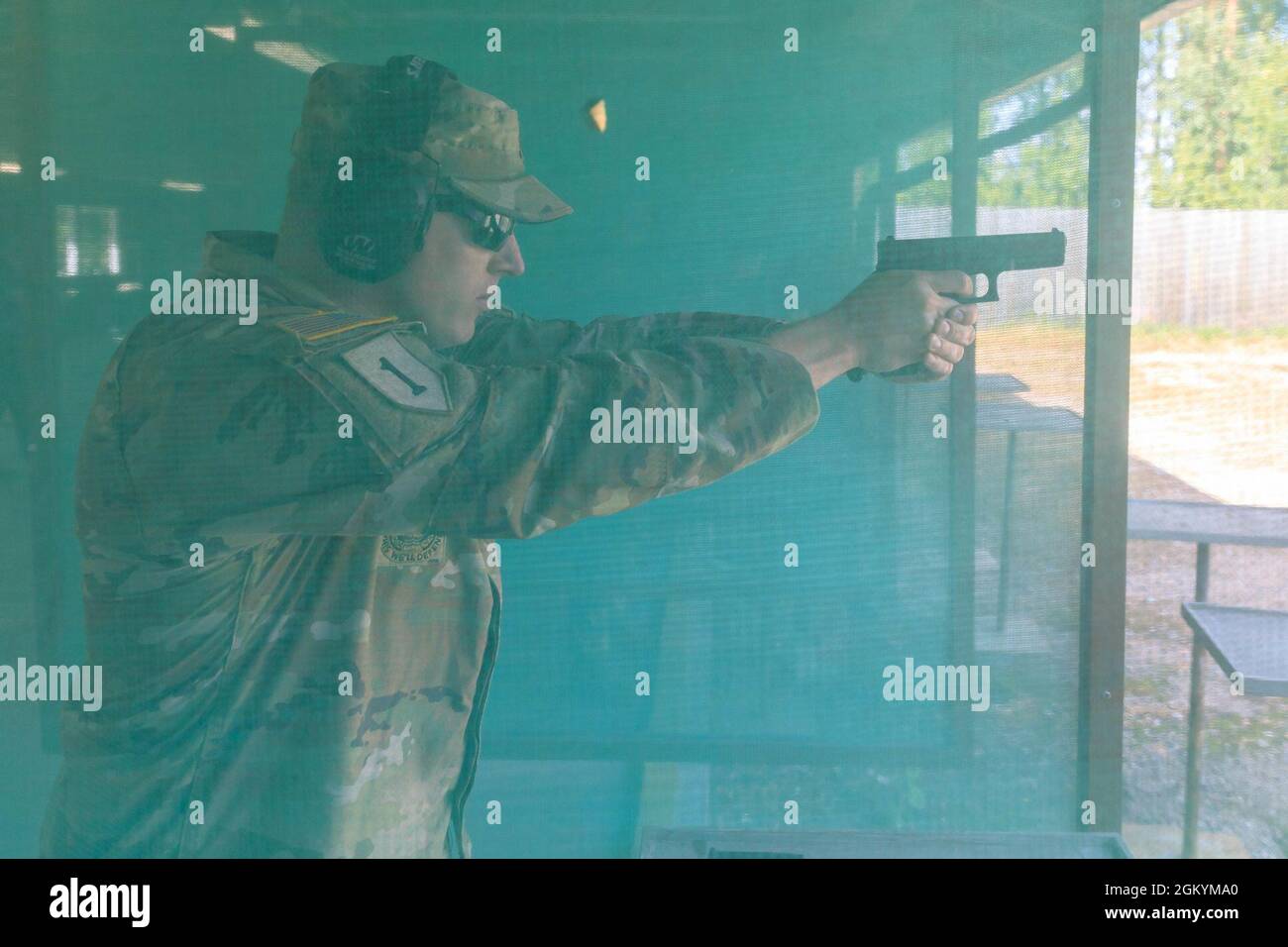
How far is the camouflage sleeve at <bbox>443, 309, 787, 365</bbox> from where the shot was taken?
2000 mm

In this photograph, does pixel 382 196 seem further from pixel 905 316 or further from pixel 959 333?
pixel 959 333

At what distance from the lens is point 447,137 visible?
1705 mm

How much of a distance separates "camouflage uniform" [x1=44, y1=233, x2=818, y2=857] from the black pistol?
44 centimetres

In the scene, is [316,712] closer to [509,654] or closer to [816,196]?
[509,654]

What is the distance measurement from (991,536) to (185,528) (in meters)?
1.57

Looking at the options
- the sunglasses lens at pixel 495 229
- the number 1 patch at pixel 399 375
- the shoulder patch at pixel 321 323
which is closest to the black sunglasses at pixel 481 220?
the sunglasses lens at pixel 495 229

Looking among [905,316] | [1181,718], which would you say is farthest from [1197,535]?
[905,316]

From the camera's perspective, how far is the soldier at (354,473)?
59.2 inches

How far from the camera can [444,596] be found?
179cm

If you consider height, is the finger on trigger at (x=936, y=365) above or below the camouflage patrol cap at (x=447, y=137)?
below

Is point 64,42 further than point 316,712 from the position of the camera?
Yes

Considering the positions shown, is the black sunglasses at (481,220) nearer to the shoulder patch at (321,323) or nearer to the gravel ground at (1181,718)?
the shoulder patch at (321,323)

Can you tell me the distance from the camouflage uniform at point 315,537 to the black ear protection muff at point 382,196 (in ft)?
0.37
